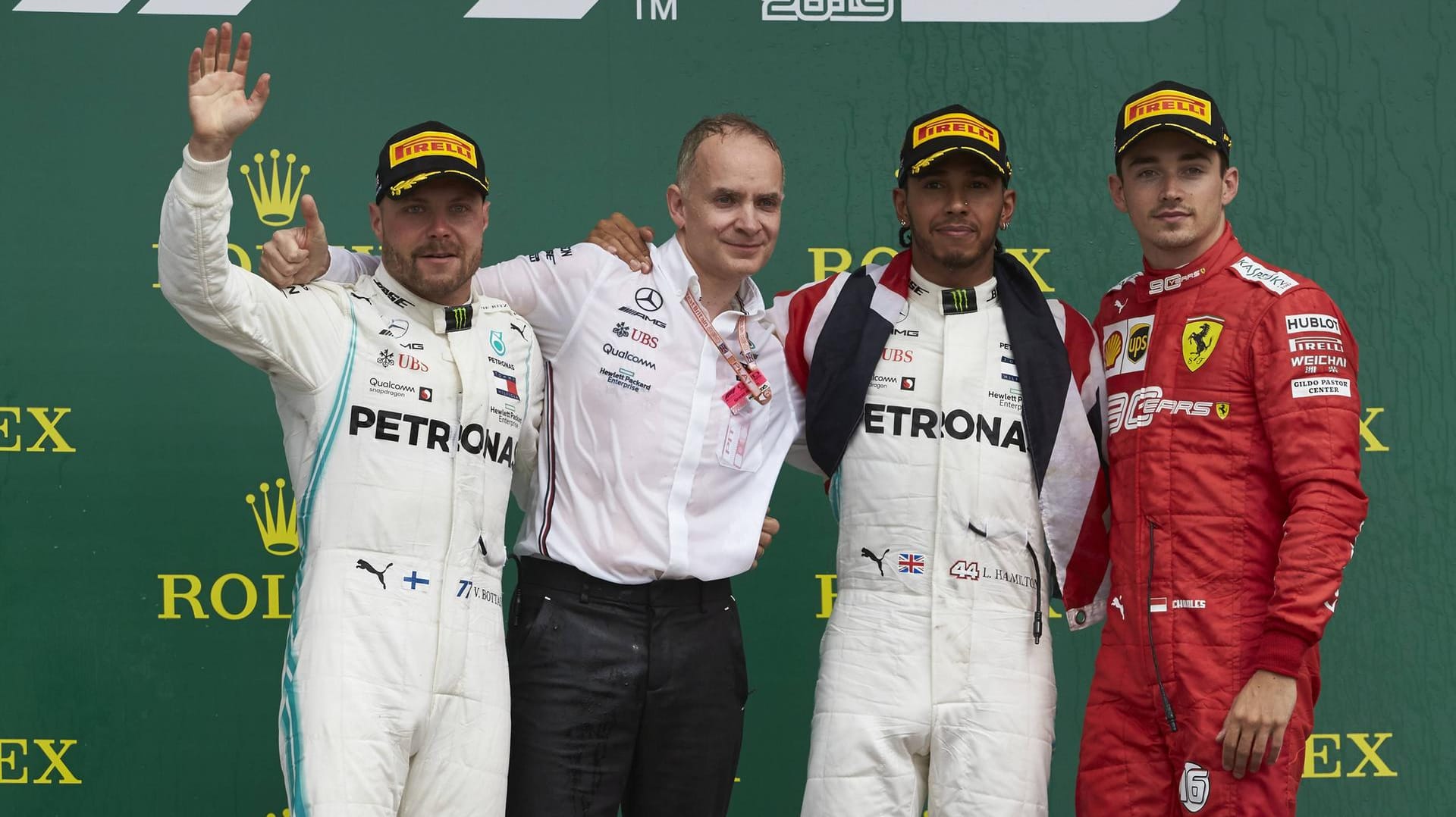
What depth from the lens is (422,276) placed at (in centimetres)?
247

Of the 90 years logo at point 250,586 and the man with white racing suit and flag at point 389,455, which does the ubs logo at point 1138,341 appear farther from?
the 90 years logo at point 250,586

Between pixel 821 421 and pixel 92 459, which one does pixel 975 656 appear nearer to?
pixel 821 421

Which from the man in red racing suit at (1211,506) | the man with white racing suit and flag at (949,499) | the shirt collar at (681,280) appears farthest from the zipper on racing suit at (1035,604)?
the shirt collar at (681,280)

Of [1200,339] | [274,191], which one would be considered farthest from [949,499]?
[274,191]

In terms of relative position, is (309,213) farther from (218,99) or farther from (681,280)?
(681,280)

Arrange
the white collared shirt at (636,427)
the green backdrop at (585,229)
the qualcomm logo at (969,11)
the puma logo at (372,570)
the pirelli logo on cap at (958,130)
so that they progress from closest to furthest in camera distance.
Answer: the puma logo at (372,570), the white collared shirt at (636,427), the pirelli logo on cap at (958,130), the green backdrop at (585,229), the qualcomm logo at (969,11)

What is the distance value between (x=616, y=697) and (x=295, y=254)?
979 millimetres

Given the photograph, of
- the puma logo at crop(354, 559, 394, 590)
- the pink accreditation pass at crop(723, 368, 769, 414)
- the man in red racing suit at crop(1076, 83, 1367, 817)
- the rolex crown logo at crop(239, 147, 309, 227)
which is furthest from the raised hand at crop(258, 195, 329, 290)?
the man in red racing suit at crop(1076, 83, 1367, 817)

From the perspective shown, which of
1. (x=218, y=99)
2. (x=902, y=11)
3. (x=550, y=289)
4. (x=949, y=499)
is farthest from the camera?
(x=902, y=11)

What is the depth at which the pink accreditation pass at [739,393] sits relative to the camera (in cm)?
267

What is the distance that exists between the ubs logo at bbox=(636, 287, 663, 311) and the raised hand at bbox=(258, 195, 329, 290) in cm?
59

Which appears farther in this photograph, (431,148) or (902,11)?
(902,11)

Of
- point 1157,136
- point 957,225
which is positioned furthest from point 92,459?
point 1157,136

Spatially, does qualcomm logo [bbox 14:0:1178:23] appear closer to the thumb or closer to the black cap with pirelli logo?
the black cap with pirelli logo
